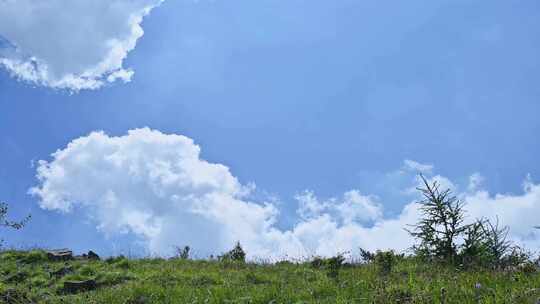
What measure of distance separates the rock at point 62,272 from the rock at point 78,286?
2.46 metres

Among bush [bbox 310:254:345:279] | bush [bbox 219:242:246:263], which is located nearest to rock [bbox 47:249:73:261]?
bush [bbox 219:242:246:263]

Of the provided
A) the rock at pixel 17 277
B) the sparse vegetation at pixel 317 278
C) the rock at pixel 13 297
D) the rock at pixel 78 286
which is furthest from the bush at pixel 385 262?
the rock at pixel 17 277

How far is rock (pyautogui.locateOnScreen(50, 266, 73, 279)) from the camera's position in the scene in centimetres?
1683

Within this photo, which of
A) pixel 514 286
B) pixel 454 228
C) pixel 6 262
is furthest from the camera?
pixel 6 262

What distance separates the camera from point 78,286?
14.4 metres

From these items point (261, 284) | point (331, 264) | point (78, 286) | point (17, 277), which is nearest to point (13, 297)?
point (78, 286)

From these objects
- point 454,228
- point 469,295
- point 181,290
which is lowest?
point 469,295

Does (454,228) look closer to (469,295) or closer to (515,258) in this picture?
(515,258)

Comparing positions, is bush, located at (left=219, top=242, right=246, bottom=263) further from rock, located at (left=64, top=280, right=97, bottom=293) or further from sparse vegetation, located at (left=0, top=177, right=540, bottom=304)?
rock, located at (left=64, top=280, right=97, bottom=293)

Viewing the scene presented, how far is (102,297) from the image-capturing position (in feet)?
40.3

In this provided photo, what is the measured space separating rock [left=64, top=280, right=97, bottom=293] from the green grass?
22 cm

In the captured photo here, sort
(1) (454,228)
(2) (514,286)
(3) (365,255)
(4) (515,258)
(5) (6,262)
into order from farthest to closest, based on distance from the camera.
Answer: (5) (6,262) → (3) (365,255) → (1) (454,228) → (4) (515,258) → (2) (514,286)

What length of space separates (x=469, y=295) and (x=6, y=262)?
56.0 ft

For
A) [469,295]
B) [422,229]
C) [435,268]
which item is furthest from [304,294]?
[422,229]
